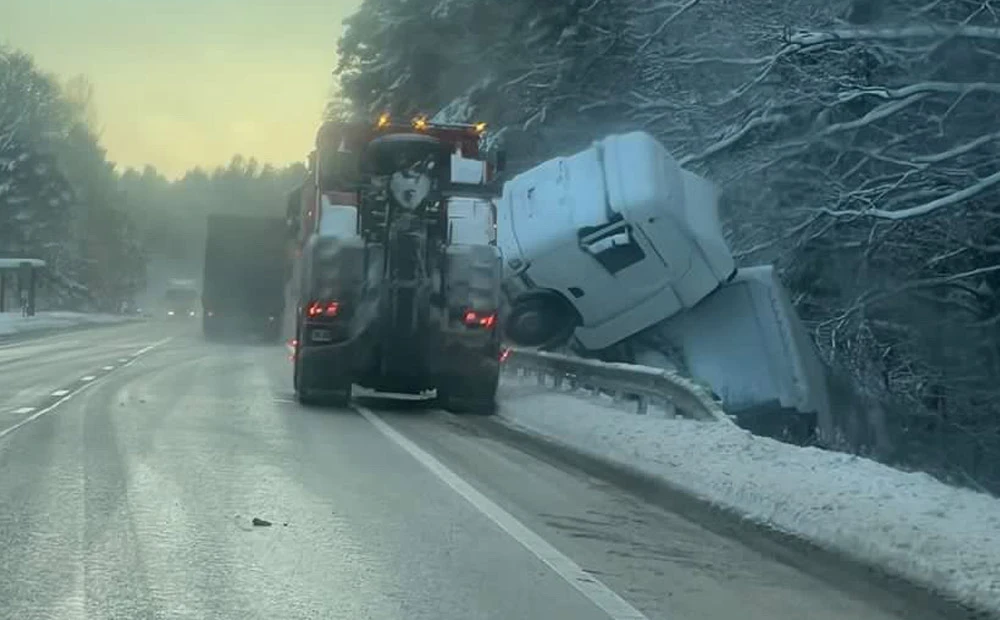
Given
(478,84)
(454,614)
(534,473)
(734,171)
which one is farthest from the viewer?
(478,84)

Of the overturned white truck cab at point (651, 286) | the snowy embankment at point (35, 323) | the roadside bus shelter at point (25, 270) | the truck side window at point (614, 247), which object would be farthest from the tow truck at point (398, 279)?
the roadside bus shelter at point (25, 270)

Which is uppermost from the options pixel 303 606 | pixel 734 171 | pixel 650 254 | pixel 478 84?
pixel 478 84

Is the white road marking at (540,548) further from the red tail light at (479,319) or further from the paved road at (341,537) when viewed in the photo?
the red tail light at (479,319)

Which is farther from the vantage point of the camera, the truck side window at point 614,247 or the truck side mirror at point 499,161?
the truck side mirror at point 499,161

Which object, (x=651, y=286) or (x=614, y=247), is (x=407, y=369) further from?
(x=651, y=286)

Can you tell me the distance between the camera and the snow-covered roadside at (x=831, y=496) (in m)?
8.06

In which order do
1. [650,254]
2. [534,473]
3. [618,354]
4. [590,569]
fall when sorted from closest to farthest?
[590,569] < [534,473] < [650,254] < [618,354]

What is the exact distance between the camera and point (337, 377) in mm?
18344

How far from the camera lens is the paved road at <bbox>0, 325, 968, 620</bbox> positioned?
23.3ft

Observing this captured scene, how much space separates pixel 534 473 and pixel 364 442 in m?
2.70

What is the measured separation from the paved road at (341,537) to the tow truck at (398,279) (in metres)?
2.37

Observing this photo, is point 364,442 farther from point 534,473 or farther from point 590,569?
point 590,569

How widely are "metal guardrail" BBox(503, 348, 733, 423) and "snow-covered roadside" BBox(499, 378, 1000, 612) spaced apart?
0.31 metres

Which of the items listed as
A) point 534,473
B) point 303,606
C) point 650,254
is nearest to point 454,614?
point 303,606
